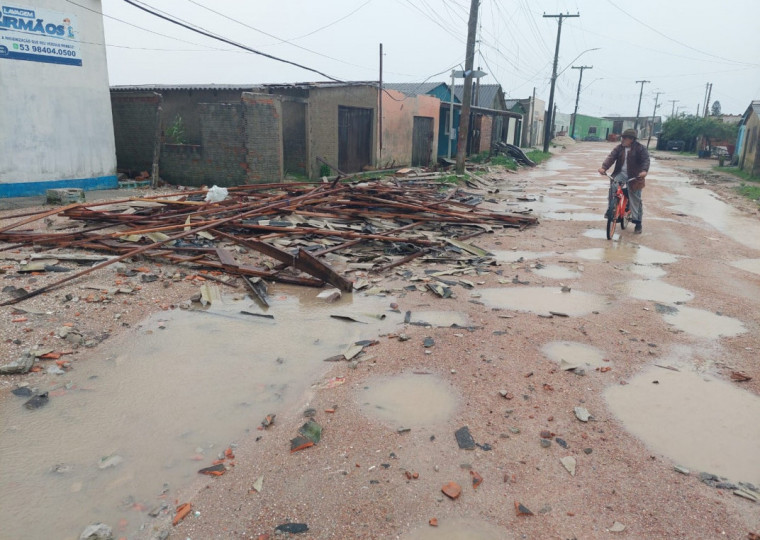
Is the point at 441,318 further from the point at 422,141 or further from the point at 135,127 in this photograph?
the point at 422,141

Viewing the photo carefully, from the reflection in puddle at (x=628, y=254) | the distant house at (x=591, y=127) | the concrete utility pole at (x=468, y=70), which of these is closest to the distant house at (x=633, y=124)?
the distant house at (x=591, y=127)

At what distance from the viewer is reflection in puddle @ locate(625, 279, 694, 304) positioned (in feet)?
18.8

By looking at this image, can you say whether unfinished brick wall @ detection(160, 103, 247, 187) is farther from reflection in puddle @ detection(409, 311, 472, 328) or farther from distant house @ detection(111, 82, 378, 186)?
reflection in puddle @ detection(409, 311, 472, 328)

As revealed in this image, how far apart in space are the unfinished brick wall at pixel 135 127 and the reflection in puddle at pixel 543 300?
12618mm

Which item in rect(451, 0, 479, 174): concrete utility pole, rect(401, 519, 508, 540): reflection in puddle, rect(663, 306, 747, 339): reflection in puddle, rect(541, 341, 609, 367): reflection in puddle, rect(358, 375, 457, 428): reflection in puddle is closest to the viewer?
rect(401, 519, 508, 540): reflection in puddle

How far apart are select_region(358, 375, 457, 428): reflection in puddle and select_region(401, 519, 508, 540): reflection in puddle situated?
32.8 inches

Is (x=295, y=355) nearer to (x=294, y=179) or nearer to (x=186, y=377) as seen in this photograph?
(x=186, y=377)

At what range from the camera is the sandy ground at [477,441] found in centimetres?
242

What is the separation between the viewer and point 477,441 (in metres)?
3.01

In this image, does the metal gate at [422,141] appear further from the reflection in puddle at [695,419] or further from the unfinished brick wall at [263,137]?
the reflection in puddle at [695,419]

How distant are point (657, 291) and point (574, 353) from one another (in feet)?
8.02

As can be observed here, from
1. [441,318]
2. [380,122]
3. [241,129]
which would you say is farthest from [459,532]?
[380,122]

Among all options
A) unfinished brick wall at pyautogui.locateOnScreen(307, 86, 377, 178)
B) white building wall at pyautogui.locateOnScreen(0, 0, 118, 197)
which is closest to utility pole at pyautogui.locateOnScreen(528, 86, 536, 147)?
unfinished brick wall at pyautogui.locateOnScreen(307, 86, 377, 178)

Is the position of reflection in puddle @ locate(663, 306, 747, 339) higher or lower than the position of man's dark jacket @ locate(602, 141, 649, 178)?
lower
